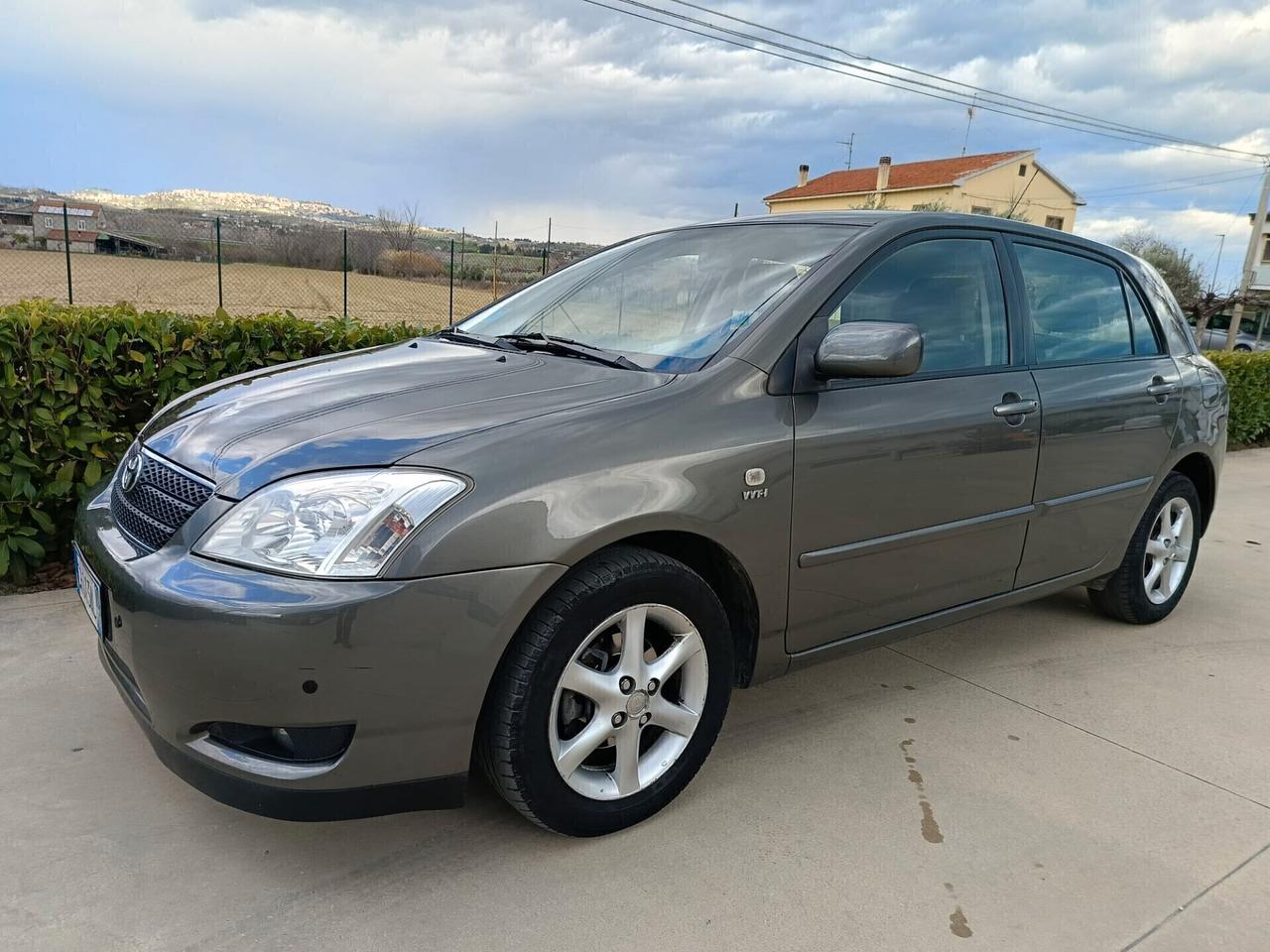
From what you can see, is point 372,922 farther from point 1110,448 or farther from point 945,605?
point 1110,448

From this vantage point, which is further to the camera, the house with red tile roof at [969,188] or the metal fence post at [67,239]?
the house with red tile roof at [969,188]

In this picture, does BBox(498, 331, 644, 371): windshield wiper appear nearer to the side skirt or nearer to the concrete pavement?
the side skirt

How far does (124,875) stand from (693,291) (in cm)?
220

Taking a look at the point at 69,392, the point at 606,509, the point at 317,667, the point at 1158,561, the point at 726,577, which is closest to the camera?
the point at 317,667

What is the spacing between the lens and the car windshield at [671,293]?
8.64 feet

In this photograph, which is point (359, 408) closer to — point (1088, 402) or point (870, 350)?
point (870, 350)

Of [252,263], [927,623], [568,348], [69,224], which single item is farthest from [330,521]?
[252,263]

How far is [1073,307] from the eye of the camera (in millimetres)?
3488

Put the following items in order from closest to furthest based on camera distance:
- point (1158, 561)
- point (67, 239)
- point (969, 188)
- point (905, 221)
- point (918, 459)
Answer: point (918, 459) < point (905, 221) < point (1158, 561) < point (67, 239) < point (969, 188)

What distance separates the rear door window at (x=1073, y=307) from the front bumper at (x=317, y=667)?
2243 millimetres

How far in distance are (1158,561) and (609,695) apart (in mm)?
3056

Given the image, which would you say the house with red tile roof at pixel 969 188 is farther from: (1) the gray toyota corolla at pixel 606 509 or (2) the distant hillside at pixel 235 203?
(1) the gray toyota corolla at pixel 606 509

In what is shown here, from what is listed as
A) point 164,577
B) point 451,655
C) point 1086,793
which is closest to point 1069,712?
point 1086,793

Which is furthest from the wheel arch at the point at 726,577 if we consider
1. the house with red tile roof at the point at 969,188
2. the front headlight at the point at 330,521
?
the house with red tile roof at the point at 969,188
